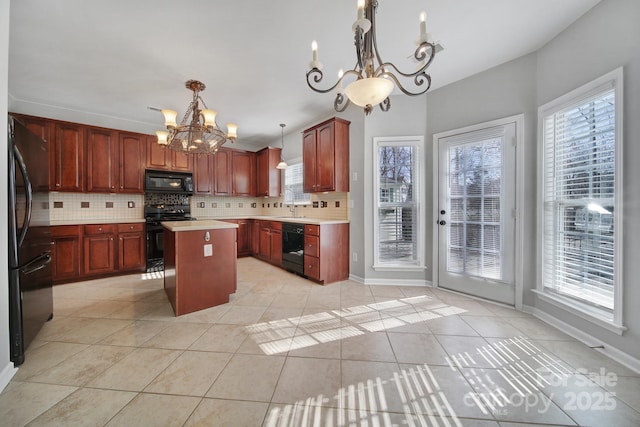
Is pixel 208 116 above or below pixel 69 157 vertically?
above

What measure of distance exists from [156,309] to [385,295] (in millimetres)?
2566

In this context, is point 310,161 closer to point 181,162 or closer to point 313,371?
point 181,162

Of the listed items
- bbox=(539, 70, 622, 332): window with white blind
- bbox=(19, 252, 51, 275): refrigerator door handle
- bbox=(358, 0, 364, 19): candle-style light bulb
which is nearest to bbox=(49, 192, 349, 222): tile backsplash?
bbox=(19, 252, 51, 275): refrigerator door handle

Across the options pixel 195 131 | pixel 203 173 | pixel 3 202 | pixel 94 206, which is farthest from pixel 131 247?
pixel 3 202

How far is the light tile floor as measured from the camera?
3.97ft

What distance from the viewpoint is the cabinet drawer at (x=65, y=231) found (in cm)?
316

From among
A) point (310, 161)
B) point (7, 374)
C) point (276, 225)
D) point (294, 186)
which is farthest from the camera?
point (294, 186)

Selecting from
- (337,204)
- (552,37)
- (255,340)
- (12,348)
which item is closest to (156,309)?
(12,348)

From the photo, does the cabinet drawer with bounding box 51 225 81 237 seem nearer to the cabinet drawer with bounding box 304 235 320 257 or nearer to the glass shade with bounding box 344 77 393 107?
the cabinet drawer with bounding box 304 235 320 257

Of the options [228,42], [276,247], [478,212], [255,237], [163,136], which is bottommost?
[276,247]

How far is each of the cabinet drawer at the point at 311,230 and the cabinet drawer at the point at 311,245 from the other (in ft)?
0.18

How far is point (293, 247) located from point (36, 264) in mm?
2660

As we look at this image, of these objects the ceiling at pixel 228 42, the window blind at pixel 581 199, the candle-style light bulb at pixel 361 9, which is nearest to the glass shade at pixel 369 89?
the candle-style light bulb at pixel 361 9

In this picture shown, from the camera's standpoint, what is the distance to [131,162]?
3910 mm
